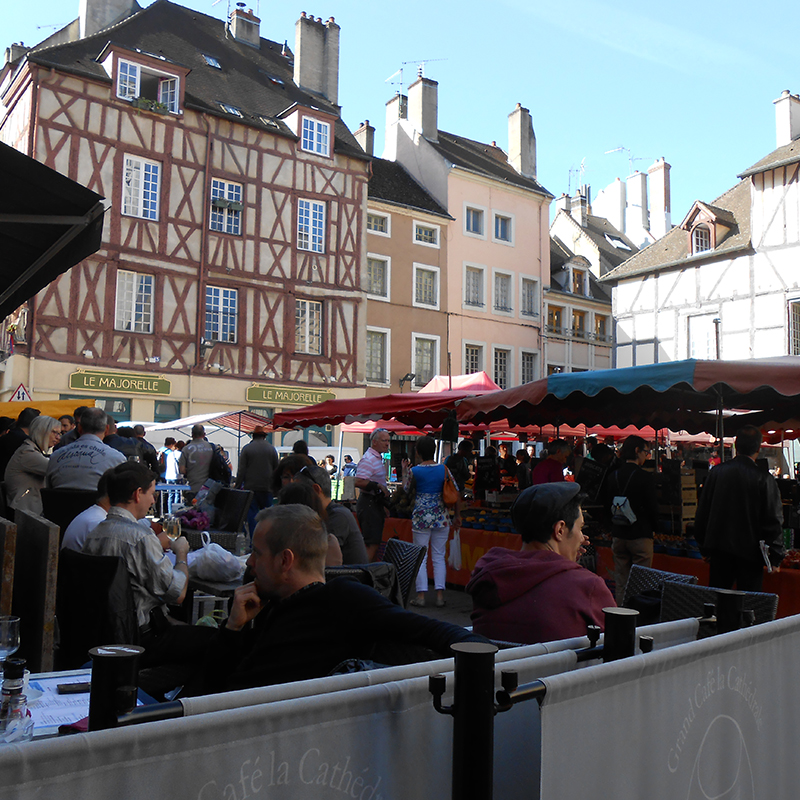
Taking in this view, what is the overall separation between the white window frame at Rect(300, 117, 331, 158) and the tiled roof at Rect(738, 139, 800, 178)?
12572mm

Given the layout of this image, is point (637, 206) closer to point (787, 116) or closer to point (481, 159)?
point (481, 159)

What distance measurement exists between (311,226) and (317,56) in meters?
7.10

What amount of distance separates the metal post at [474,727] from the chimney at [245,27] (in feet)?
94.5

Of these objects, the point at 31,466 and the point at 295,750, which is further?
the point at 31,466

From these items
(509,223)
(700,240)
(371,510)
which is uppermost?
(509,223)

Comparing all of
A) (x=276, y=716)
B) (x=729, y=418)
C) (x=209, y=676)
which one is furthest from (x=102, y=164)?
(x=276, y=716)

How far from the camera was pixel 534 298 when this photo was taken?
30.8m

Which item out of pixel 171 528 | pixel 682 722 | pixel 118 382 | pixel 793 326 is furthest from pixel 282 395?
pixel 682 722

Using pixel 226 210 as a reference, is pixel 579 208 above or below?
above

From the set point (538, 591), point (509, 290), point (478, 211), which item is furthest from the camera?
point (509, 290)

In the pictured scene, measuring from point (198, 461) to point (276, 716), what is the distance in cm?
1034

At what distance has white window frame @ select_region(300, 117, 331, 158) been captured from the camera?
23781 mm

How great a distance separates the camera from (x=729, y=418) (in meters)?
11.0

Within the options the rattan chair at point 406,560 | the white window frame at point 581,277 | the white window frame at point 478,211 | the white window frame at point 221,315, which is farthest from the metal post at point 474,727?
the white window frame at point 581,277
